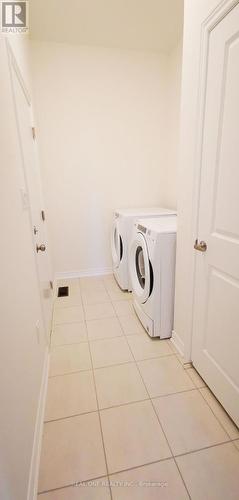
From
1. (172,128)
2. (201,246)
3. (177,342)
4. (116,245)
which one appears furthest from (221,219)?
(172,128)

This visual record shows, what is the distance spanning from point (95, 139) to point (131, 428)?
2788mm

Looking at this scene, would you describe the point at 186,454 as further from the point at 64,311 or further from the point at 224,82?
the point at 224,82

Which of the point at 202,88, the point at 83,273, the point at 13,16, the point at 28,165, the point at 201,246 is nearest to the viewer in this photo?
the point at 202,88

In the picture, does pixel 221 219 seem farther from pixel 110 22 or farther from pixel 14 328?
pixel 110 22

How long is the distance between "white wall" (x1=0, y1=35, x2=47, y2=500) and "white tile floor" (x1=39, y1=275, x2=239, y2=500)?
0.65 feet

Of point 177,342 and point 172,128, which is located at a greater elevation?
point 172,128

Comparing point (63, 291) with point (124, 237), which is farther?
point (63, 291)

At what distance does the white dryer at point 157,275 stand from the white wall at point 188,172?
0.08 metres

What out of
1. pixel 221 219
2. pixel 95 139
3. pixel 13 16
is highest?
pixel 13 16

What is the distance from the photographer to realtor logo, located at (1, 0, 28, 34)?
4.08 ft

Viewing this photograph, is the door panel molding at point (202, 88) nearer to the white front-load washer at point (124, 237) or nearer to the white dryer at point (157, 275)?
the white dryer at point (157, 275)

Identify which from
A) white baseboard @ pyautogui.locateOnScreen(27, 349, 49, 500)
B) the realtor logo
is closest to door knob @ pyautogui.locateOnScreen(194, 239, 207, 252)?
white baseboard @ pyautogui.locateOnScreen(27, 349, 49, 500)

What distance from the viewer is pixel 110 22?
215 centimetres

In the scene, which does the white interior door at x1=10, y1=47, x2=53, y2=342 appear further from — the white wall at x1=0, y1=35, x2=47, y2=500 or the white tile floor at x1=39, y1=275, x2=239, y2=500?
the white tile floor at x1=39, y1=275, x2=239, y2=500
